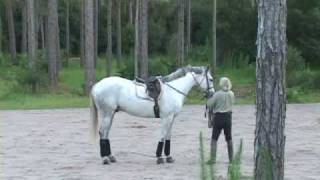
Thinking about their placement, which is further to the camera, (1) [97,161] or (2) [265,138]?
(1) [97,161]

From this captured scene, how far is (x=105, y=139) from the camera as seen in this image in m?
15.1

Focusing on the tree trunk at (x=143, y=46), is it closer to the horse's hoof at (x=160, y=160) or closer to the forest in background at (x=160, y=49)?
the forest in background at (x=160, y=49)

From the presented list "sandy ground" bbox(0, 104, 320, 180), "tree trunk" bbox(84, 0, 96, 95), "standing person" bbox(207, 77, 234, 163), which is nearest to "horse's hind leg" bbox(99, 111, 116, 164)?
"sandy ground" bbox(0, 104, 320, 180)

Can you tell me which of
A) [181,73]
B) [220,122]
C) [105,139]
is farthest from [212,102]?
[105,139]

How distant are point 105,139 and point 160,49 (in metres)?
60.5

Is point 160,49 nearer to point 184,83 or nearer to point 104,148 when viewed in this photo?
point 184,83

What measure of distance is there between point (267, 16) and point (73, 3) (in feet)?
252

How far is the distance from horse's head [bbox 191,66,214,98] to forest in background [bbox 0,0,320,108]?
17.1 meters

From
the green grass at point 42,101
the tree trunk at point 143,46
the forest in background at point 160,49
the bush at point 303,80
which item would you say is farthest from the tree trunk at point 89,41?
the bush at point 303,80

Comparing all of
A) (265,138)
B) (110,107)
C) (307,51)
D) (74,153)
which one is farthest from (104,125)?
(307,51)

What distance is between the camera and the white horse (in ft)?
49.3

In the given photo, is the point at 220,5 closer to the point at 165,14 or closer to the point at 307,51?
the point at 307,51

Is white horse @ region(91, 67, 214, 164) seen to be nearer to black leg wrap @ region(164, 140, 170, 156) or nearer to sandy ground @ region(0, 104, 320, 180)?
black leg wrap @ region(164, 140, 170, 156)

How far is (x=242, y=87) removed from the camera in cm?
4091
